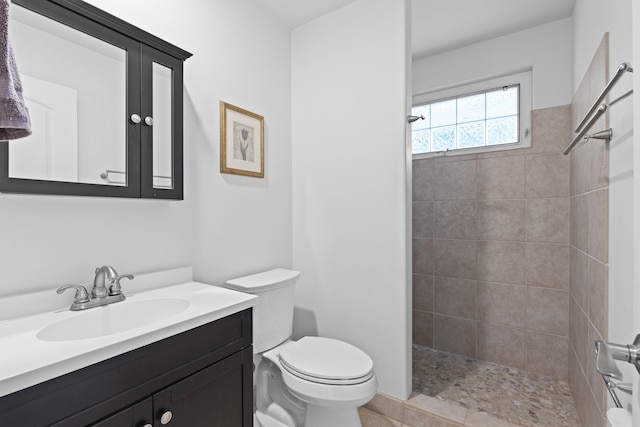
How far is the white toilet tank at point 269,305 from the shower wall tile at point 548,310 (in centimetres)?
168

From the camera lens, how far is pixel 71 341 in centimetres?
82

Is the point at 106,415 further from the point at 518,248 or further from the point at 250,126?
the point at 518,248

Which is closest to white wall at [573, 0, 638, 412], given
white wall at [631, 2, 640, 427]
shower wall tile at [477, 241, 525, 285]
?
white wall at [631, 2, 640, 427]

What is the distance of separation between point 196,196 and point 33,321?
2.52ft

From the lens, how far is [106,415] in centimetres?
79

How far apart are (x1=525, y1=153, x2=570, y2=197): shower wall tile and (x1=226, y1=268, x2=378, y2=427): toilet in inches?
64.9

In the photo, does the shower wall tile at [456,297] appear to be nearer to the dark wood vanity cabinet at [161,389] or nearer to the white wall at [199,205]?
the white wall at [199,205]

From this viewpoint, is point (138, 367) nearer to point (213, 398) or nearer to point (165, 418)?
point (165, 418)

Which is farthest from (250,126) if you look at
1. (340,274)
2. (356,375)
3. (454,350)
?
(454,350)

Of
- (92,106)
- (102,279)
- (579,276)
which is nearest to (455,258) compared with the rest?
(579,276)

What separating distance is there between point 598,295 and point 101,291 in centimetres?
194

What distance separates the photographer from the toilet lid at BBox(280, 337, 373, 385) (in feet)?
4.35

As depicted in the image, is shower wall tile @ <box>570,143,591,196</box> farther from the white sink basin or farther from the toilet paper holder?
the white sink basin

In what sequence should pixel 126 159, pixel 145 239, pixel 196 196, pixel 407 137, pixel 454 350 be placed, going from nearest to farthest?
pixel 126 159 → pixel 145 239 → pixel 196 196 → pixel 407 137 → pixel 454 350
